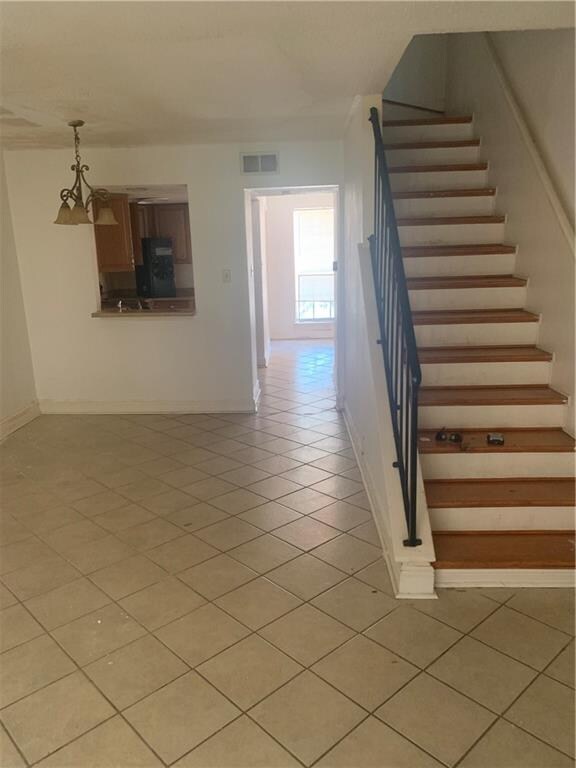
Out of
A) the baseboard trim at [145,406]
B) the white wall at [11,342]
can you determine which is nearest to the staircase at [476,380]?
the baseboard trim at [145,406]

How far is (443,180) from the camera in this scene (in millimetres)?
3910

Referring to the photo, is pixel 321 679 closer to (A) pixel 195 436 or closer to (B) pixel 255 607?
(B) pixel 255 607

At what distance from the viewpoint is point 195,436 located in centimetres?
446

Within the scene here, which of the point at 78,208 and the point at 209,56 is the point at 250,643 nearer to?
the point at 209,56

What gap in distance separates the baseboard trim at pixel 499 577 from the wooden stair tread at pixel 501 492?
0.28 metres

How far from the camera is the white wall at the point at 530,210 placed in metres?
2.80

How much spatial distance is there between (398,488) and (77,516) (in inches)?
72.6

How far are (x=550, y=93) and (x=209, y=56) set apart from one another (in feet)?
5.93

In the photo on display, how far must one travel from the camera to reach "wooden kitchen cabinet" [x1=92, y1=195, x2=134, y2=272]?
5.91 metres

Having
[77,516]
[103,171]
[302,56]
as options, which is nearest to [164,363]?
[103,171]

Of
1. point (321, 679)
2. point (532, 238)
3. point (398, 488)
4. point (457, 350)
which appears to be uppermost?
point (532, 238)

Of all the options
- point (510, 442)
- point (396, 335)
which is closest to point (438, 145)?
point (396, 335)

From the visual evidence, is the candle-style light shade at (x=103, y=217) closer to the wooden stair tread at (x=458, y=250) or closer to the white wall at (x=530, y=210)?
the wooden stair tread at (x=458, y=250)

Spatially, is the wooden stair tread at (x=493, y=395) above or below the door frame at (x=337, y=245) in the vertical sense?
below
